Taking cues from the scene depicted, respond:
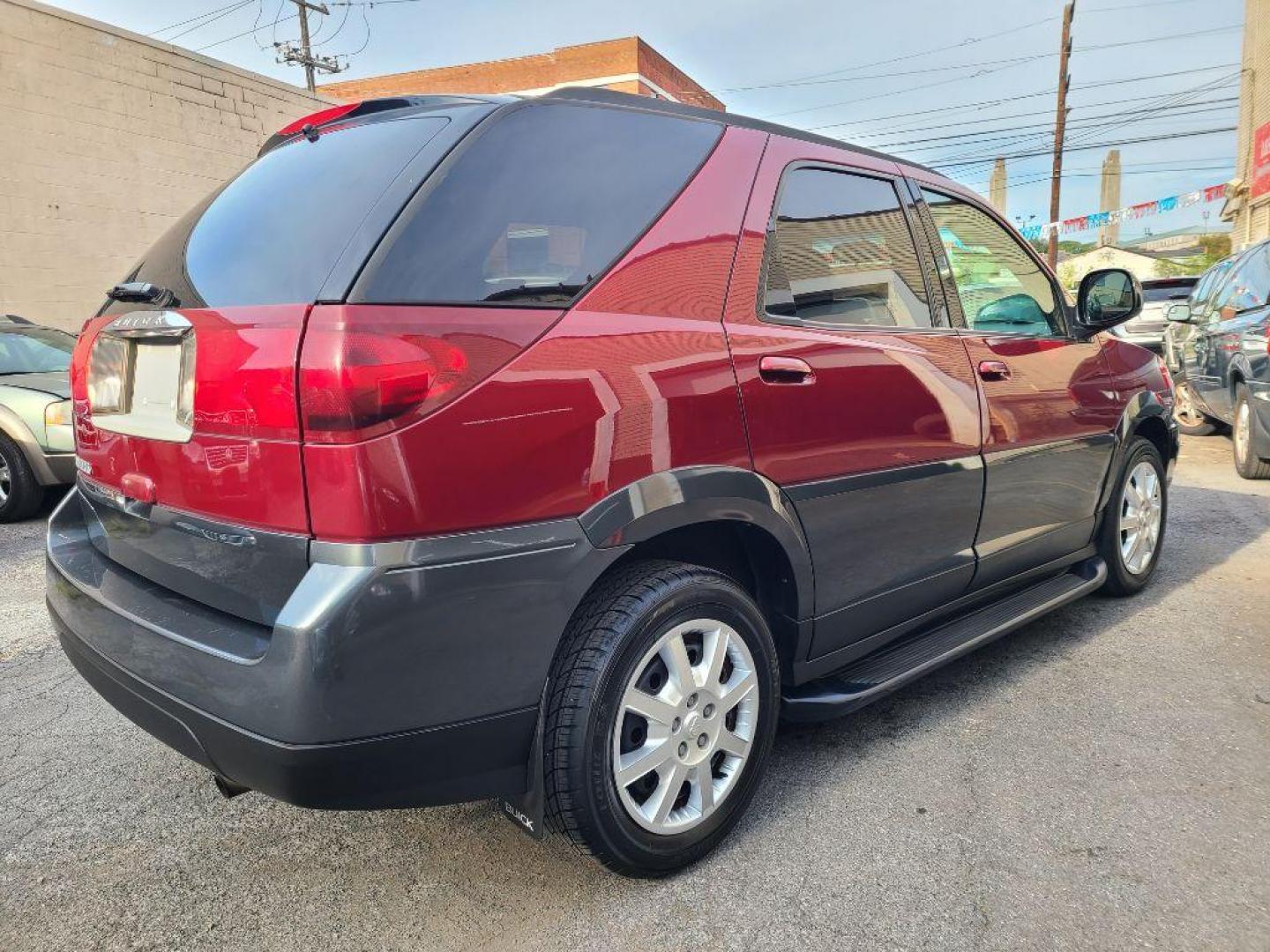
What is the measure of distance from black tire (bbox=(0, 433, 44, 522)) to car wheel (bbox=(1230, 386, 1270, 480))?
8683mm

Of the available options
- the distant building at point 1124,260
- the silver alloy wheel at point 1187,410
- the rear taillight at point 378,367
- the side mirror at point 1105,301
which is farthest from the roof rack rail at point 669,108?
the distant building at point 1124,260

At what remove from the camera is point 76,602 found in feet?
7.23

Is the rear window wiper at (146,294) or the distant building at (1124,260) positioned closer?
the rear window wiper at (146,294)

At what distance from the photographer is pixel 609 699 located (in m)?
1.95

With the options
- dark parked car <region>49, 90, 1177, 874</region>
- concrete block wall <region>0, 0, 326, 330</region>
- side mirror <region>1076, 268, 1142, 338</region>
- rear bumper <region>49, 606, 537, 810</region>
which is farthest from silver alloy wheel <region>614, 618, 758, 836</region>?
concrete block wall <region>0, 0, 326, 330</region>

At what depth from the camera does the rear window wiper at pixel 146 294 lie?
6.70 feet

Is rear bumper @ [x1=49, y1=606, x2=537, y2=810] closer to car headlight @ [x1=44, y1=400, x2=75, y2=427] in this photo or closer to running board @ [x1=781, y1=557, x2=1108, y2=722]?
running board @ [x1=781, y1=557, x2=1108, y2=722]

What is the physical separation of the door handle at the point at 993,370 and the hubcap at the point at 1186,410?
22.8 feet

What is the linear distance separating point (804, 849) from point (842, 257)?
1.64m

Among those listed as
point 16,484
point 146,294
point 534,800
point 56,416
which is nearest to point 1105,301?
point 534,800

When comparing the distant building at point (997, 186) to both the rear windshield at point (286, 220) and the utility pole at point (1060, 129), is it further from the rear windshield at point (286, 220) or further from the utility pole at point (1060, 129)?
the rear windshield at point (286, 220)

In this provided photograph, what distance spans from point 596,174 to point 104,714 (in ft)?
8.20

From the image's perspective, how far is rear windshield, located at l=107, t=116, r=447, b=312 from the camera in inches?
72.2

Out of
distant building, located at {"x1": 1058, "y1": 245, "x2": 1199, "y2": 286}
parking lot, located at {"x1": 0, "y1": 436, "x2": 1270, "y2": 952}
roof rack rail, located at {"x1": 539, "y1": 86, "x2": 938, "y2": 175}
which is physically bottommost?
parking lot, located at {"x1": 0, "y1": 436, "x2": 1270, "y2": 952}
